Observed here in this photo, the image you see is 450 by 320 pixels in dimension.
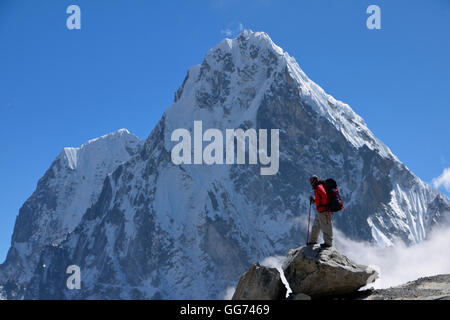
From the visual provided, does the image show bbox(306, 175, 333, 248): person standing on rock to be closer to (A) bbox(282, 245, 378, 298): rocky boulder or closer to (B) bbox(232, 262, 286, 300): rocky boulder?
(A) bbox(282, 245, 378, 298): rocky boulder

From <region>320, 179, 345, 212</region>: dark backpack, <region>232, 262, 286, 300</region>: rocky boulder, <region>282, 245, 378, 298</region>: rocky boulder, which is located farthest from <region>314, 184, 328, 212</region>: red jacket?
<region>232, 262, 286, 300</region>: rocky boulder

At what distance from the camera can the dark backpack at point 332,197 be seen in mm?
18562

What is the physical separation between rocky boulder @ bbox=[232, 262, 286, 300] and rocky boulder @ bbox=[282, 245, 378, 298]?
0.66 metres

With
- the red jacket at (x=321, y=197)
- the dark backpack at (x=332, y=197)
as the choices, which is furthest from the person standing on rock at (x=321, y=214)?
the dark backpack at (x=332, y=197)

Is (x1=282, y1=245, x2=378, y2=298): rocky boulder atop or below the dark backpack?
below

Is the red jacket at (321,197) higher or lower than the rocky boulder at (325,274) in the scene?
higher

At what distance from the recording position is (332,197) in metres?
18.7

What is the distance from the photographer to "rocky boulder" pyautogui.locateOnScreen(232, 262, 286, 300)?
1845 centimetres

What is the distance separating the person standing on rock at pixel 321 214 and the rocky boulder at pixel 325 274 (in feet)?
1.20

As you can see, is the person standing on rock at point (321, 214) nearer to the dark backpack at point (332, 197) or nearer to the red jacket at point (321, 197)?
the red jacket at point (321, 197)

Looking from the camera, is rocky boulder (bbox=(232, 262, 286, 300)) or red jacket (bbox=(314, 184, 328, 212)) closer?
rocky boulder (bbox=(232, 262, 286, 300))
